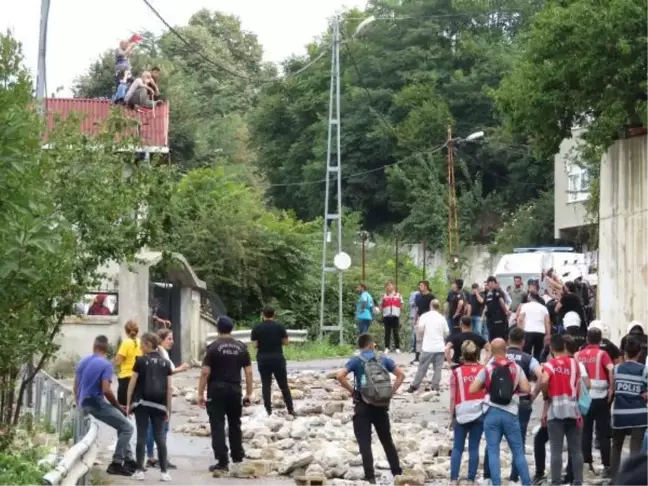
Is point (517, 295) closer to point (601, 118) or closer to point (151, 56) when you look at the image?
point (601, 118)

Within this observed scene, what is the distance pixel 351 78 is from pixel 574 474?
59446 millimetres

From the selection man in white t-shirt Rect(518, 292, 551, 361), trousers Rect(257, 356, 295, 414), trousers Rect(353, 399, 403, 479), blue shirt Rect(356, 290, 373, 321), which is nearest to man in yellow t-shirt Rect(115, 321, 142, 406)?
trousers Rect(353, 399, 403, 479)

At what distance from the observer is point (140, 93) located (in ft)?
106

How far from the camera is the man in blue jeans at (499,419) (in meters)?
13.8

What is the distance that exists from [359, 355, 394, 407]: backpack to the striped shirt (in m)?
2.45

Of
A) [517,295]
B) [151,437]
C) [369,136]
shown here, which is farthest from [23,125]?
[369,136]

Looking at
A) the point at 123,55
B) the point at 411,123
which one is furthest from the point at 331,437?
the point at 411,123

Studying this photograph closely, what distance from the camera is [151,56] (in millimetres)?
71562

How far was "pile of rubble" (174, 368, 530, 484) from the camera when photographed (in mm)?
15648

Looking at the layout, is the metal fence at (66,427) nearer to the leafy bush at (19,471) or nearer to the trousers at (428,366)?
the leafy bush at (19,471)

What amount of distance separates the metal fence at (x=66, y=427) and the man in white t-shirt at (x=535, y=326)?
8.53m

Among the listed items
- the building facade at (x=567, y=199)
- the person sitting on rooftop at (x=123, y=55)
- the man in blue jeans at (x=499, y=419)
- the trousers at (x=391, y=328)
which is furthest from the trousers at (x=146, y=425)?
the building facade at (x=567, y=199)

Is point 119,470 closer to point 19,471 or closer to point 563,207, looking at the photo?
point 19,471

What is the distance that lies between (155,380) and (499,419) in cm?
382
